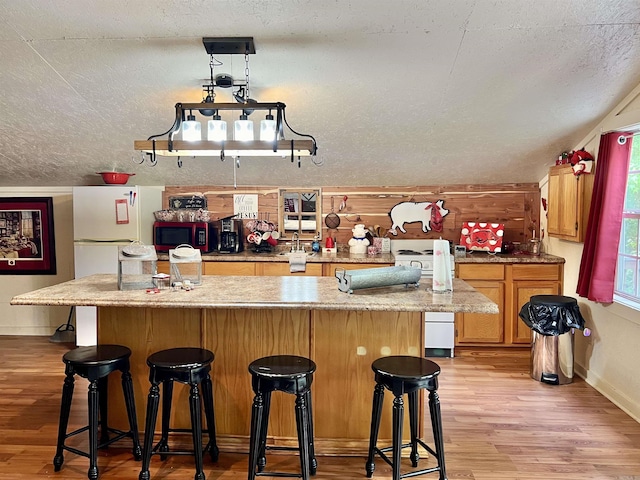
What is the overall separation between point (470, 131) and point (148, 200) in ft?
9.90

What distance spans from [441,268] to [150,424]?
5.38 ft

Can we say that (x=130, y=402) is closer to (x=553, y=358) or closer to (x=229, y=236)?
(x=229, y=236)

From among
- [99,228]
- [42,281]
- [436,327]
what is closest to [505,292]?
[436,327]

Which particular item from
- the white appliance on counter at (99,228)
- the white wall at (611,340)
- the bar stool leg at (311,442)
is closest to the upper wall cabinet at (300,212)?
the white appliance on counter at (99,228)

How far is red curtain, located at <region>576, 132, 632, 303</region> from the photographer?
135 inches

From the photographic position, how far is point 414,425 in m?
2.60

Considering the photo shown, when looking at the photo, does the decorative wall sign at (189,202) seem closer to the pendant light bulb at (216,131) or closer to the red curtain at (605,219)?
the pendant light bulb at (216,131)

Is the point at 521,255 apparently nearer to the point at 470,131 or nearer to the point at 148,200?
the point at 470,131

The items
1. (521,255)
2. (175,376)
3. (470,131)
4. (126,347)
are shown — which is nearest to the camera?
(175,376)

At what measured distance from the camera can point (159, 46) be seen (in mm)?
2875

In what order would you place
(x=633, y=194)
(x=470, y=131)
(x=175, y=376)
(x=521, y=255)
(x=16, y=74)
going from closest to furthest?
(x=175, y=376) → (x=16, y=74) → (x=633, y=194) → (x=470, y=131) → (x=521, y=255)

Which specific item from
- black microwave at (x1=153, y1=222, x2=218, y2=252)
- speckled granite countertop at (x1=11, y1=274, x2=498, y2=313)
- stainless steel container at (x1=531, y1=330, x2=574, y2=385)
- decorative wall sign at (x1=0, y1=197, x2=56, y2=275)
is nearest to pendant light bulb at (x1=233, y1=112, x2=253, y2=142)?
speckled granite countertop at (x1=11, y1=274, x2=498, y2=313)

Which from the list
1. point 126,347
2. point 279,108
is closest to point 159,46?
point 279,108

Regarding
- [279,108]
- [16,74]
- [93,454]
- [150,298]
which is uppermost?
[16,74]
